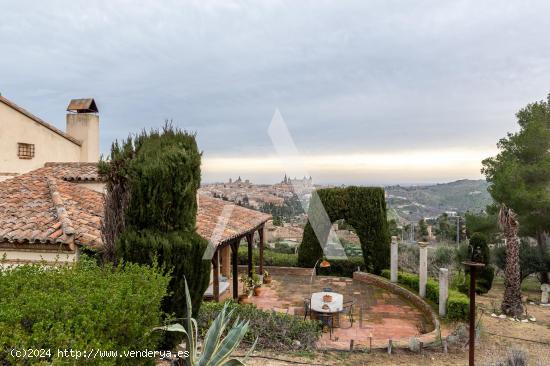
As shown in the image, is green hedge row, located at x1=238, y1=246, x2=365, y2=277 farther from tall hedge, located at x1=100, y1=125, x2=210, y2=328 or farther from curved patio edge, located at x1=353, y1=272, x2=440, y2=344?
tall hedge, located at x1=100, y1=125, x2=210, y2=328

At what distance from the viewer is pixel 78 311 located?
3.06 m

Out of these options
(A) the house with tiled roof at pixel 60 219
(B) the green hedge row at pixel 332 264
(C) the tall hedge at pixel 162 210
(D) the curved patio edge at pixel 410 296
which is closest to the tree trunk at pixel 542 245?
(D) the curved patio edge at pixel 410 296

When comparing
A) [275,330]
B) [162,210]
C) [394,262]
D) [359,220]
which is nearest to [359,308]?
[394,262]

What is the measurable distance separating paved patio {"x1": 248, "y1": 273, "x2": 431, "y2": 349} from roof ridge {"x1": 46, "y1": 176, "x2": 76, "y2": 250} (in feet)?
18.9

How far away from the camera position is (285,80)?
1485 centimetres

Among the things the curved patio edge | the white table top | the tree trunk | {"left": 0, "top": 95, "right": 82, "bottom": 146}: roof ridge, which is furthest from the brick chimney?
the tree trunk

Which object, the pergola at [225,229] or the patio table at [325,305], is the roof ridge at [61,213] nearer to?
the pergola at [225,229]

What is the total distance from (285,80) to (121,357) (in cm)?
1320

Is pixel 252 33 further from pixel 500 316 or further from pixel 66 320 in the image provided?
pixel 500 316

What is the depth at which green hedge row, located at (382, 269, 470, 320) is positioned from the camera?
32.4 ft

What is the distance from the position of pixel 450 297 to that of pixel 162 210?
29.2ft

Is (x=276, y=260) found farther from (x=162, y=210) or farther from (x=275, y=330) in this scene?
(x=162, y=210)

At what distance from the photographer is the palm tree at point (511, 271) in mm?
11031

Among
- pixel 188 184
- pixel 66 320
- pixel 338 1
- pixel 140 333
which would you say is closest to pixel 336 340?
pixel 188 184
